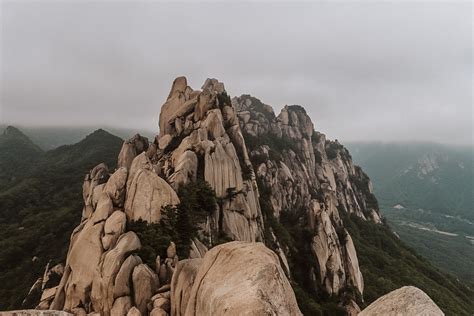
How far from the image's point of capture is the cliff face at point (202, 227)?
16781 mm

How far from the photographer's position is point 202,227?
38062 millimetres

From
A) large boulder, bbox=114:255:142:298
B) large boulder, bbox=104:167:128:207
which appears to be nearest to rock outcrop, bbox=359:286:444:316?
large boulder, bbox=114:255:142:298

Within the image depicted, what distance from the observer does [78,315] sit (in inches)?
949

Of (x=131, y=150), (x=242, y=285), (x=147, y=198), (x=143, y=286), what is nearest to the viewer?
(x=242, y=285)

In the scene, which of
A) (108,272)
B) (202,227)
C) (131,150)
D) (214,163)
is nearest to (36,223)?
(131,150)

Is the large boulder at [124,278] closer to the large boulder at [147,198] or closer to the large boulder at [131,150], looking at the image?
the large boulder at [147,198]

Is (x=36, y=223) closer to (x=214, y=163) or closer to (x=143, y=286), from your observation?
(x=214, y=163)

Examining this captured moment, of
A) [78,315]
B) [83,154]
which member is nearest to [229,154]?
[78,315]

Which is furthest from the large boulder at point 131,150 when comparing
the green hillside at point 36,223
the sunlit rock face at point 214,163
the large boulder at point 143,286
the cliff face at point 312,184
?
the large boulder at point 143,286

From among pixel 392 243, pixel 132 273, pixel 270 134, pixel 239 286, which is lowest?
pixel 392 243

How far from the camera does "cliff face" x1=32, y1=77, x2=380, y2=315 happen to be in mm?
16781

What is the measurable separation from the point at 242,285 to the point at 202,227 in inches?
980

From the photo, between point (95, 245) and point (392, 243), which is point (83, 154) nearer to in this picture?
point (392, 243)

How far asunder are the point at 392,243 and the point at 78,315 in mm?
112678
